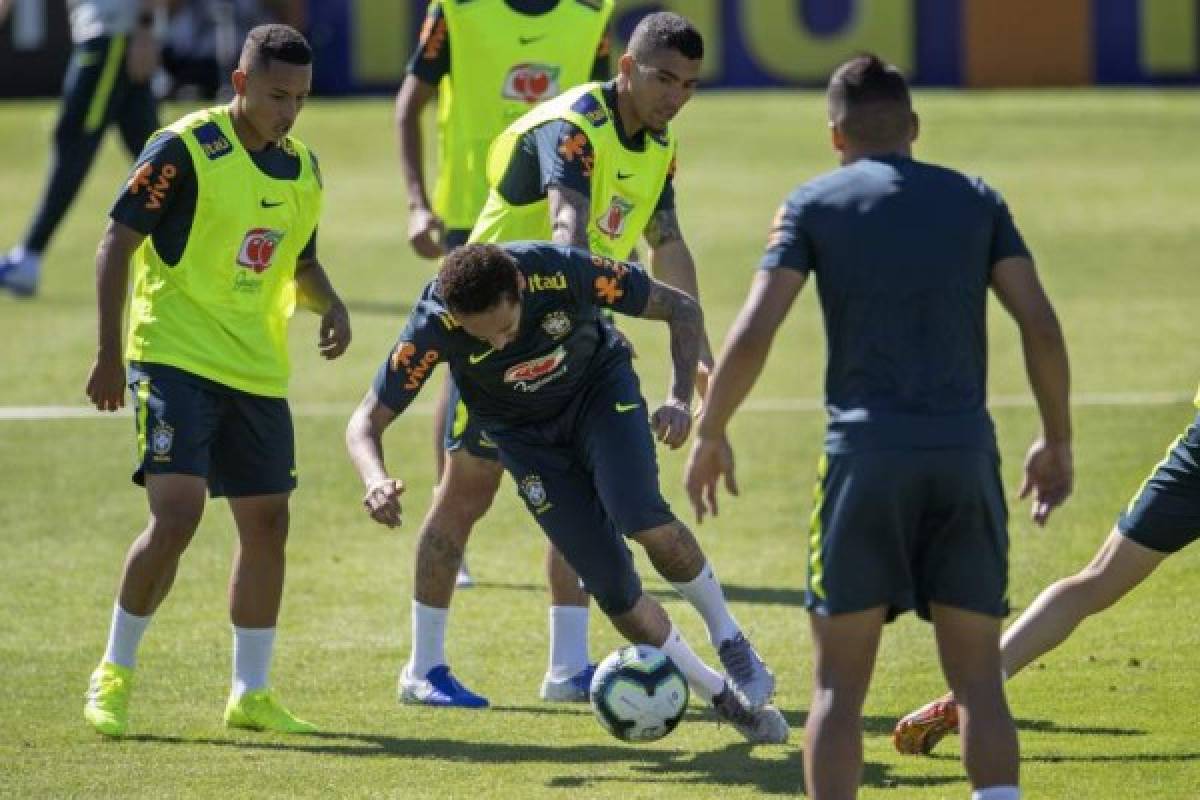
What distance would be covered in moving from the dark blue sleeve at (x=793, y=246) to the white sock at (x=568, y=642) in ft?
10.3

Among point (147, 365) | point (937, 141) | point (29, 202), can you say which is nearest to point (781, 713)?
point (147, 365)

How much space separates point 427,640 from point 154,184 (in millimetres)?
1962

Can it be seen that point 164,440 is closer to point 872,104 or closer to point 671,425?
point 671,425

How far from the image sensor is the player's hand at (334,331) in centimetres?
877

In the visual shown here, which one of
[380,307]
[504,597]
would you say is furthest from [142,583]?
[380,307]

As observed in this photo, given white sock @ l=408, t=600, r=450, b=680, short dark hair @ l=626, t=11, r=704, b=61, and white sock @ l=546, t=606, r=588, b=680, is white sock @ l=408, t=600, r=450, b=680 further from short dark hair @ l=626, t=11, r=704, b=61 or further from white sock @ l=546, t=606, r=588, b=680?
short dark hair @ l=626, t=11, r=704, b=61

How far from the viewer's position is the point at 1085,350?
1645 centimetres

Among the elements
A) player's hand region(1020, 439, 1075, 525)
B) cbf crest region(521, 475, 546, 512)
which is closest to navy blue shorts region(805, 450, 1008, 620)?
player's hand region(1020, 439, 1075, 525)

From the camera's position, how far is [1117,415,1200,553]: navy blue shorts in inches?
303

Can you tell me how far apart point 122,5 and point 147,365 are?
10038mm

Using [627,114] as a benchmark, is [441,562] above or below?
below

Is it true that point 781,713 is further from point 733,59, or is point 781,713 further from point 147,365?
point 733,59

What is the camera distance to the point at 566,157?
28.5 feet

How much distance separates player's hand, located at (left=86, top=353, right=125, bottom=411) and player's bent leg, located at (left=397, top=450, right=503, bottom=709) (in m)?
1.34
